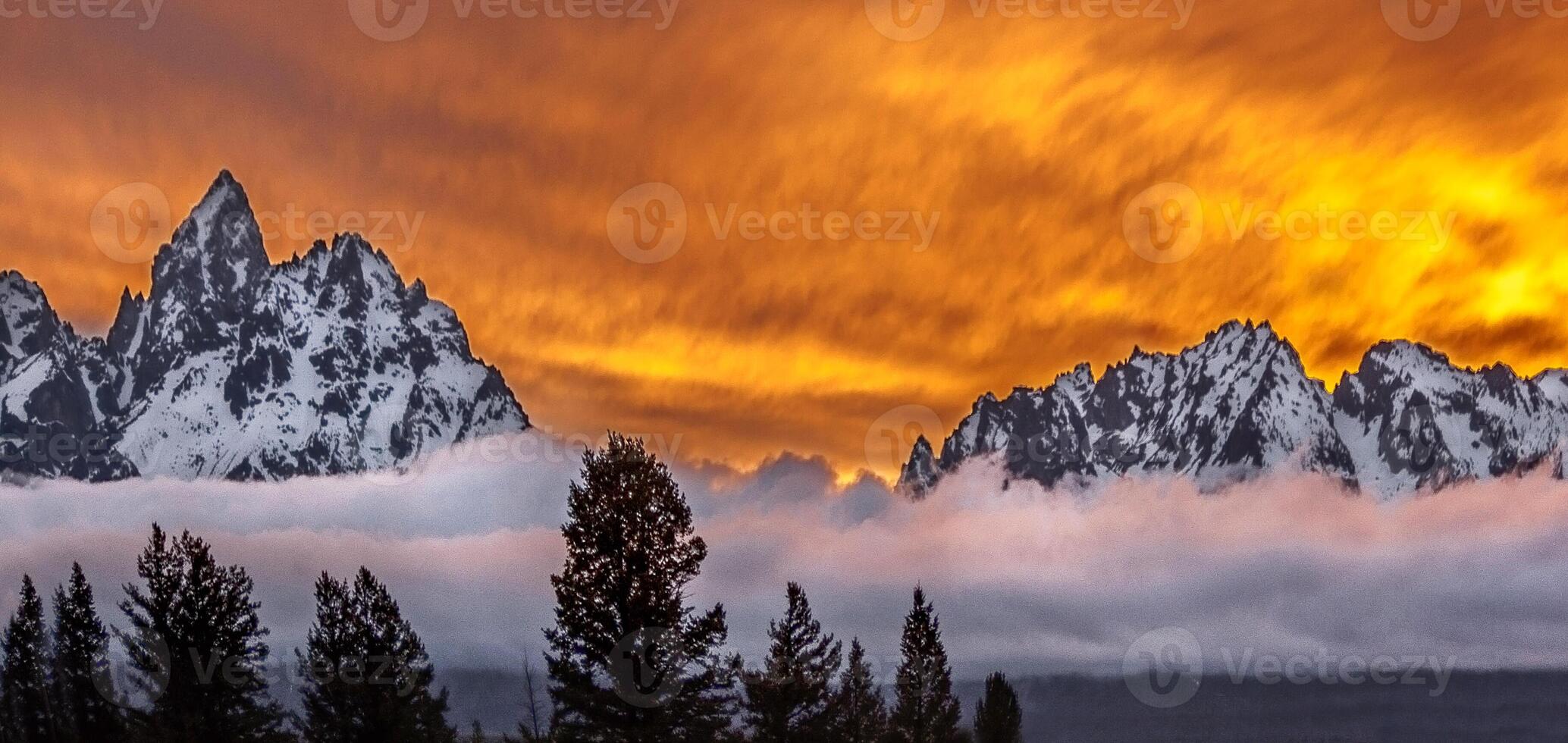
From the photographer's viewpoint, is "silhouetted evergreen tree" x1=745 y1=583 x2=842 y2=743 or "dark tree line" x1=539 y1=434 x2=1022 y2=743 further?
"silhouetted evergreen tree" x1=745 y1=583 x2=842 y2=743

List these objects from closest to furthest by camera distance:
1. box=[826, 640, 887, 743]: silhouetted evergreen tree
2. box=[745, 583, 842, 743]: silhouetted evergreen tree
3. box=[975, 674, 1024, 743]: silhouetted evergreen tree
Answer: box=[745, 583, 842, 743]: silhouetted evergreen tree
box=[826, 640, 887, 743]: silhouetted evergreen tree
box=[975, 674, 1024, 743]: silhouetted evergreen tree

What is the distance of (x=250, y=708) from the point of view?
153ft

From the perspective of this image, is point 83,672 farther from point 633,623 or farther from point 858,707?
point 633,623

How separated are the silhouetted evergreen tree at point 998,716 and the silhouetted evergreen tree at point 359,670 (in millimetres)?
44257

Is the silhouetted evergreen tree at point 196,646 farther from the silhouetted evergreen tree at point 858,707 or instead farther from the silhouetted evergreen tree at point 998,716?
the silhouetted evergreen tree at point 998,716

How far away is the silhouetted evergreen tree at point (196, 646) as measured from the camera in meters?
45.8

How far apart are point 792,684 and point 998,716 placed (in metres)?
33.0

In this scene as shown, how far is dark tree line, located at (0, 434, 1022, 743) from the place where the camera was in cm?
3531

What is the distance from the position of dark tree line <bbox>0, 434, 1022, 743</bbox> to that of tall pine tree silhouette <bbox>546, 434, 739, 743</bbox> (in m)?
0.04

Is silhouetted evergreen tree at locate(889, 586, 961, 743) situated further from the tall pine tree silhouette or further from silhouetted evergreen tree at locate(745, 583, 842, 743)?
the tall pine tree silhouette

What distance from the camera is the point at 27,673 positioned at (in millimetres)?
70500

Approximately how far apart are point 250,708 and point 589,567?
18259 mm

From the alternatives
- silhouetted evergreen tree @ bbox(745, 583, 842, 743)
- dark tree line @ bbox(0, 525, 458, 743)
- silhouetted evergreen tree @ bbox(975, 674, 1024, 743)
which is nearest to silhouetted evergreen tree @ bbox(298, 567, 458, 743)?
dark tree line @ bbox(0, 525, 458, 743)

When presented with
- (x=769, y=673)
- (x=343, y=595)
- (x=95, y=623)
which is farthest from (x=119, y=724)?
(x=769, y=673)
